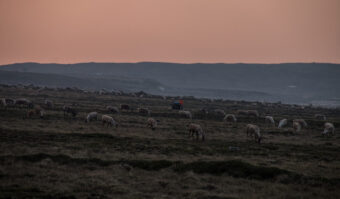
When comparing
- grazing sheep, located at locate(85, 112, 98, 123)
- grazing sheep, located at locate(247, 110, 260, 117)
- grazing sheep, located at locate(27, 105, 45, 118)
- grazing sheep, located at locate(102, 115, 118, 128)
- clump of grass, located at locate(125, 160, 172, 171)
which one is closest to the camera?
clump of grass, located at locate(125, 160, 172, 171)

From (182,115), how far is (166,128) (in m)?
17.5

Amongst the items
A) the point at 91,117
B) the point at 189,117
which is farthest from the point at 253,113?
the point at 91,117

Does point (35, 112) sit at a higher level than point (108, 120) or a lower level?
higher

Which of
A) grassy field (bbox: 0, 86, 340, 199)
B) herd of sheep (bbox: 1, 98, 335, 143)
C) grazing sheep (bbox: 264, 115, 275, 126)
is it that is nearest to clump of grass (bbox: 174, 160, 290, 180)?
grassy field (bbox: 0, 86, 340, 199)

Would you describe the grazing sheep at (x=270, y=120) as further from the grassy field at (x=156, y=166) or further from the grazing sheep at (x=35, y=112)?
the grazing sheep at (x=35, y=112)

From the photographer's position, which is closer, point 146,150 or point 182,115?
point 146,150

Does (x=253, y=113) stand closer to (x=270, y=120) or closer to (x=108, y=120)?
(x=270, y=120)

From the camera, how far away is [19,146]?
23.7 meters

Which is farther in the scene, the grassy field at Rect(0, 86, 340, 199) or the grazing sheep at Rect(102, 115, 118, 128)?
the grazing sheep at Rect(102, 115, 118, 128)

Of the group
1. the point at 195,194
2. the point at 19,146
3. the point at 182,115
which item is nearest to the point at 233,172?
the point at 195,194

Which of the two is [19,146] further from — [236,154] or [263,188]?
[263,188]

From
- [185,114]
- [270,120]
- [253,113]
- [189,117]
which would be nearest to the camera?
[270,120]

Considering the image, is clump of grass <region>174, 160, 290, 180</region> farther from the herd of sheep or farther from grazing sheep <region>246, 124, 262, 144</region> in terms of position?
grazing sheep <region>246, 124, 262, 144</region>

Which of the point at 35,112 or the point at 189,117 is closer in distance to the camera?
the point at 35,112
